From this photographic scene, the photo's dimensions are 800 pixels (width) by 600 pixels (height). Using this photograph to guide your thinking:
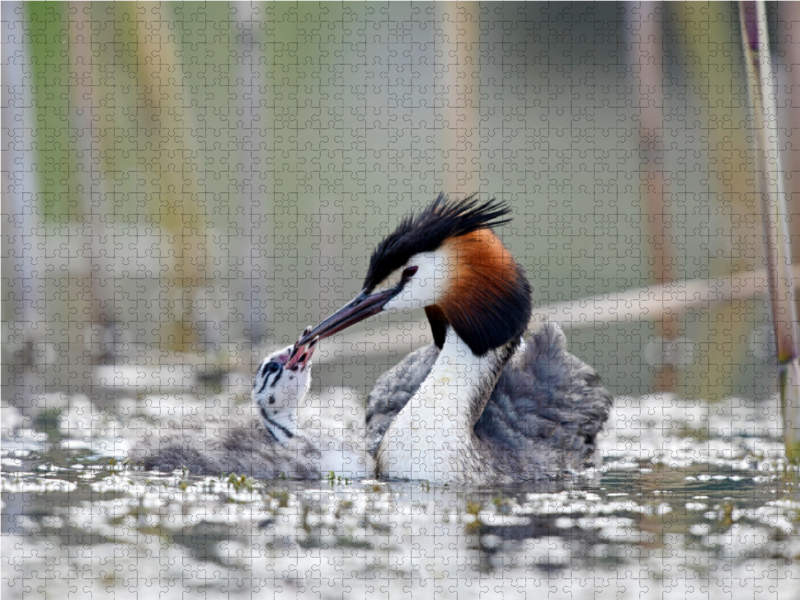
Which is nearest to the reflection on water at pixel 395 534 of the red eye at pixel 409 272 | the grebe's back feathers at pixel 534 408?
the grebe's back feathers at pixel 534 408

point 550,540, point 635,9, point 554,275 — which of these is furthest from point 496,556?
point 554,275

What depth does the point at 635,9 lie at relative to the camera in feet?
27.6

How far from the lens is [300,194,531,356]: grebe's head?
19.4 ft

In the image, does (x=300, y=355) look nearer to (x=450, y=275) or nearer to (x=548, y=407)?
(x=450, y=275)

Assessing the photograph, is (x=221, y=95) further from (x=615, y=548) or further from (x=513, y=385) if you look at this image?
(x=615, y=548)

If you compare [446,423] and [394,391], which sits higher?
[394,391]

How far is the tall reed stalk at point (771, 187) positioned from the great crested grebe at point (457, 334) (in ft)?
4.11

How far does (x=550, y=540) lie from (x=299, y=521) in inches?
40.3

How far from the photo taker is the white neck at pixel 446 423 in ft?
18.9

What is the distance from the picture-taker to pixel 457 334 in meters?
6.10

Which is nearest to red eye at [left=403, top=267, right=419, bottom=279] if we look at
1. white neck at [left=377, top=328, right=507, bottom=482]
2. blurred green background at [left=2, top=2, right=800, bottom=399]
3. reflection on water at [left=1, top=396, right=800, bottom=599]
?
white neck at [left=377, top=328, right=507, bottom=482]

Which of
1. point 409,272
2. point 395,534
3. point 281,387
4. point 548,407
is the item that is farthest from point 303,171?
point 395,534

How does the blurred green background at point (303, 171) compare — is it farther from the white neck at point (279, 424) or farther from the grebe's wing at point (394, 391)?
the white neck at point (279, 424)

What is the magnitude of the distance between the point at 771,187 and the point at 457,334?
173 centimetres
